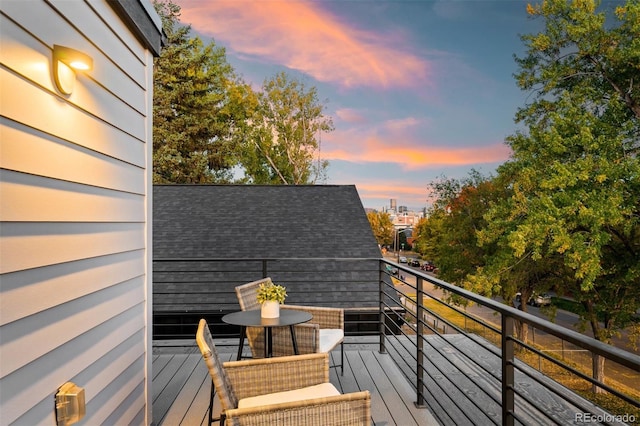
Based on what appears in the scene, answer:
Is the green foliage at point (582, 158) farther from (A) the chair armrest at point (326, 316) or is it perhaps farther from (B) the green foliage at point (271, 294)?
(B) the green foliage at point (271, 294)

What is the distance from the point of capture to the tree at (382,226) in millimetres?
55013

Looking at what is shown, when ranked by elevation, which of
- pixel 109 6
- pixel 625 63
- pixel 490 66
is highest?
pixel 490 66

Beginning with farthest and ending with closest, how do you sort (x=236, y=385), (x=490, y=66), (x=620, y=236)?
(x=490, y=66)
(x=620, y=236)
(x=236, y=385)

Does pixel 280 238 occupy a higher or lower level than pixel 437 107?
lower

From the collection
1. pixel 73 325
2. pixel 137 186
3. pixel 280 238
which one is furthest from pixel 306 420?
pixel 280 238

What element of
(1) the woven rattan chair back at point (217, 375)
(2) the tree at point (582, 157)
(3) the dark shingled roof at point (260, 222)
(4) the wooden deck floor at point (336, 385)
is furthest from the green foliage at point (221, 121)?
(1) the woven rattan chair back at point (217, 375)

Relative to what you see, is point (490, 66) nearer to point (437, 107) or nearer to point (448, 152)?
point (437, 107)

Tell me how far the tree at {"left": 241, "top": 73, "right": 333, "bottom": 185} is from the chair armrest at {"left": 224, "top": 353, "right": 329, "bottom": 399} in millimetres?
23484

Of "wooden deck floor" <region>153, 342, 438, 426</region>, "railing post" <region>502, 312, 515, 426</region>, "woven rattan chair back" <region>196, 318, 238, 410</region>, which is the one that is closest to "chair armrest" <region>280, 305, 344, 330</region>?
"wooden deck floor" <region>153, 342, 438, 426</region>

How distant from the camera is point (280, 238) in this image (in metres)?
10.1

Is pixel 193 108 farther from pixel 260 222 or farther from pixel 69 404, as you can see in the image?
pixel 69 404

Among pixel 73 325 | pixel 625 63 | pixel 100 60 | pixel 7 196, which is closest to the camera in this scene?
pixel 7 196

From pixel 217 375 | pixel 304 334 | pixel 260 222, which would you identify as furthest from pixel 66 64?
pixel 260 222

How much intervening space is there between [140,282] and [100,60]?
1.37 m
